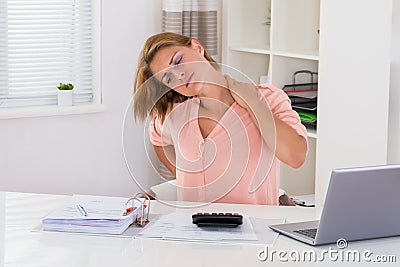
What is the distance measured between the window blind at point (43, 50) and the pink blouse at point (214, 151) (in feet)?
6.02

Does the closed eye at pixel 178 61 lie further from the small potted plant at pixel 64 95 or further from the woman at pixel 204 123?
the small potted plant at pixel 64 95

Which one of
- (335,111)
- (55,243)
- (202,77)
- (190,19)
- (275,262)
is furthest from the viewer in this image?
(190,19)

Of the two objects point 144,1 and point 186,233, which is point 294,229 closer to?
point 186,233

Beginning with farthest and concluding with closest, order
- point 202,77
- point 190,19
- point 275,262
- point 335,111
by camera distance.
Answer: point 190,19, point 335,111, point 202,77, point 275,262

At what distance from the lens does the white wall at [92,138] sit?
3.82 meters

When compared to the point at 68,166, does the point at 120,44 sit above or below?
above

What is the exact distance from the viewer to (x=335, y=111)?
3328 mm

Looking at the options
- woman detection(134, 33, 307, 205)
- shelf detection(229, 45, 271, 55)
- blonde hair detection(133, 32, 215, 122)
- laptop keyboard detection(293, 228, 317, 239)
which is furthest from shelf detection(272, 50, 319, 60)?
laptop keyboard detection(293, 228, 317, 239)

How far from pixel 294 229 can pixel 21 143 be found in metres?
2.19

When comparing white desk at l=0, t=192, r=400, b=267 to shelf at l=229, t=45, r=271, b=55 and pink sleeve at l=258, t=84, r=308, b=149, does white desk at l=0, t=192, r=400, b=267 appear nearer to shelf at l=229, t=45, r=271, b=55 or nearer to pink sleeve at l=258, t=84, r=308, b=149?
pink sleeve at l=258, t=84, r=308, b=149

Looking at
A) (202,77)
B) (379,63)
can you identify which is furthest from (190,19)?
(202,77)

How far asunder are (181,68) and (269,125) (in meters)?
0.31

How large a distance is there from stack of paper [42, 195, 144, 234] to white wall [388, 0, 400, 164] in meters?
1.43

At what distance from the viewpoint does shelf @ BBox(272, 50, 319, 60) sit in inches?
139
